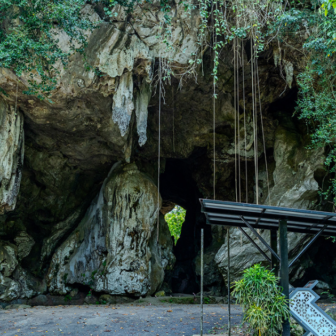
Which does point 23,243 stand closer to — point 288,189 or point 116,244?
point 116,244

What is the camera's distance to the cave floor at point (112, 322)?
228 inches

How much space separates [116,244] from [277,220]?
266 inches

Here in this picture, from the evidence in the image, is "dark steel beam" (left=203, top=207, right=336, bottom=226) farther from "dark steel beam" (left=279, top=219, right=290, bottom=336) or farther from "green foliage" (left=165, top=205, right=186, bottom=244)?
"green foliage" (left=165, top=205, right=186, bottom=244)

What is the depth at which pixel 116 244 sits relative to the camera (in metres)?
10.9

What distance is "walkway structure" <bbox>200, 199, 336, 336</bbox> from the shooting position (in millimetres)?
4445

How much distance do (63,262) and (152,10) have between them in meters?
8.13

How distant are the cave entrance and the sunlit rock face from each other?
3.25 m

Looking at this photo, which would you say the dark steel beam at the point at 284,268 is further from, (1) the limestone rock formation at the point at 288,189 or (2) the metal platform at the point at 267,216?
(1) the limestone rock formation at the point at 288,189

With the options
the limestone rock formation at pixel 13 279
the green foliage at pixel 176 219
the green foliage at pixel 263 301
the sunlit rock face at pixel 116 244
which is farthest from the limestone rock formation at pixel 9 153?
the green foliage at pixel 176 219

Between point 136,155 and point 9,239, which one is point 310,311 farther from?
point 9,239

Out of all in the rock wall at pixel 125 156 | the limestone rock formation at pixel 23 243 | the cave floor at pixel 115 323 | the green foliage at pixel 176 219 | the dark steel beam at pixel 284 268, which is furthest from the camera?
the green foliage at pixel 176 219

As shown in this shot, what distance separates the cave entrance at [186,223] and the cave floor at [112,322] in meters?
7.05

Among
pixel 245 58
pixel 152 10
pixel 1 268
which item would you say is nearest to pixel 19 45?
pixel 152 10

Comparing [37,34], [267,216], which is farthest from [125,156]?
[267,216]
